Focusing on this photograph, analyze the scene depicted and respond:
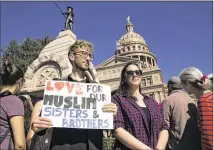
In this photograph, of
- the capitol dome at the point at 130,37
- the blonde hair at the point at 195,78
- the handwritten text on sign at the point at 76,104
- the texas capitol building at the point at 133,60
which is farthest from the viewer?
the capitol dome at the point at 130,37

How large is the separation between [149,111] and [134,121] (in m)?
0.23

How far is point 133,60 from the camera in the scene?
5197 centimetres

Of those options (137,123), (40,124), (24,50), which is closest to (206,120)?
(137,123)

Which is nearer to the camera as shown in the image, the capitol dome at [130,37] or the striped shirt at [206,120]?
the striped shirt at [206,120]

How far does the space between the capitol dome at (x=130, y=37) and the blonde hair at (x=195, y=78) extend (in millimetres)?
76278

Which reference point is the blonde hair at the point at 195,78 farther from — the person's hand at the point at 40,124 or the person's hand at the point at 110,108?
the person's hand at the point at 40,124

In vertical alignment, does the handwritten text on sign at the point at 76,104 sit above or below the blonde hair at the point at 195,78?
below

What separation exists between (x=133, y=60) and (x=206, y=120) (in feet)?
161

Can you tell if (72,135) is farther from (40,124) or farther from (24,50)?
(24,50)

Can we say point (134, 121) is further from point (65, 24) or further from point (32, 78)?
point (65, 24)

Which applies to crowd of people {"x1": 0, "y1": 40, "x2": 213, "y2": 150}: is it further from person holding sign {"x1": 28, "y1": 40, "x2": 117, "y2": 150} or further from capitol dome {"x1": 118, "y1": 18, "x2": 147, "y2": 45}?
capitol dome {"x1": 118, "y1": 18, "x2": 147, "y2": 45}

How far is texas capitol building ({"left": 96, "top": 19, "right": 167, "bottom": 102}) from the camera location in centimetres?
5681

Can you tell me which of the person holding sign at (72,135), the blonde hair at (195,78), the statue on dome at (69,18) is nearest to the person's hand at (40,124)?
the person holding sign at (72,135)

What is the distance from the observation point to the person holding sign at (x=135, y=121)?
257cm
